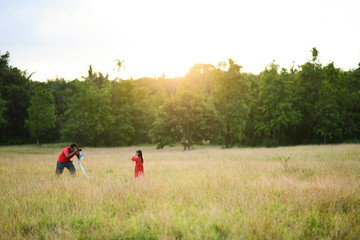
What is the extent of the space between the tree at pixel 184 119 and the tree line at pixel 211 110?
121 millimetres

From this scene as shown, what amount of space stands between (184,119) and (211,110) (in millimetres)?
3983

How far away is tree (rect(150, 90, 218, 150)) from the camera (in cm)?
2755

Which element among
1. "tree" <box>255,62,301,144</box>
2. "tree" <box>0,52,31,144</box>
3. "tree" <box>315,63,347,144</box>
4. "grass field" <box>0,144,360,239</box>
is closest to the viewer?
"grass field" <box>0,144,360,239</box>

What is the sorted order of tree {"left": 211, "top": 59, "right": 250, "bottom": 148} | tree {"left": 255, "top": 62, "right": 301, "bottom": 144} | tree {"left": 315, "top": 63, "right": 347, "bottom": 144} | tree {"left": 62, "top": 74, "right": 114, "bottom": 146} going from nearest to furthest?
tree {"left": 211, "top": 59, "right": 250, "bottom": 148}, tree {"left": 315, "top": 63, "right": 347, "bottom": 144}, tree {"left": 255, "top": 62, "right": 301, "bottom": 144}, tree {"left": 62, "top": 74, "right": 114, "bottom": 146}

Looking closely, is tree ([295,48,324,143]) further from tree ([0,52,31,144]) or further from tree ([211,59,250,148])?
tree ([0,52,31,144])

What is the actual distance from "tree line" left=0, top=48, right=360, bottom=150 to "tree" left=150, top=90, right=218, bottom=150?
0.40 feet

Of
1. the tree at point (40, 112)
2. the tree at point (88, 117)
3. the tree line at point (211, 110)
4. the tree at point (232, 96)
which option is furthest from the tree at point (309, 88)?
the tree at point (40, 112)

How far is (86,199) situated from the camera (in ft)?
17.9

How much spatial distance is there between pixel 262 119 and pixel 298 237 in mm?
38178

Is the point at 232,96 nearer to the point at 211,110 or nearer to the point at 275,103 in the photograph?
the point at 211,110

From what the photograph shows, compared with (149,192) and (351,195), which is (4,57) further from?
(351,195)

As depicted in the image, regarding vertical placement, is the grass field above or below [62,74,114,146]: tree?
below

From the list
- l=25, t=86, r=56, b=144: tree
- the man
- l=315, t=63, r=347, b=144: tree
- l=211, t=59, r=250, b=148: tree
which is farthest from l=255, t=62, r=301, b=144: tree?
l=25, t=86, r=56, b=144: tree

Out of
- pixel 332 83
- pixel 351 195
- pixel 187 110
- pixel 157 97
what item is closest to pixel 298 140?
pixel 332 83
